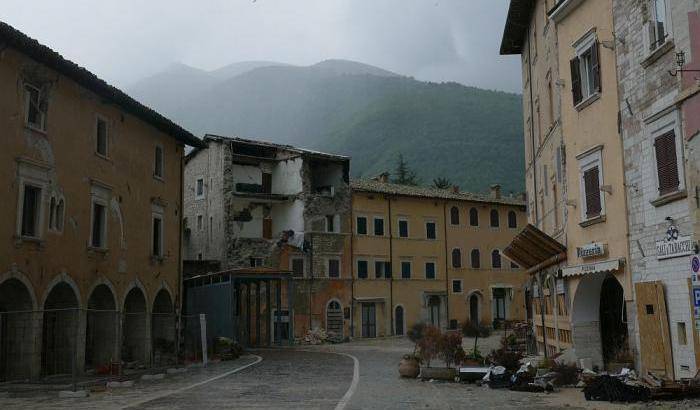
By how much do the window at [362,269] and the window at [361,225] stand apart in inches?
80.8

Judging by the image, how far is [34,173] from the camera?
20031 mm

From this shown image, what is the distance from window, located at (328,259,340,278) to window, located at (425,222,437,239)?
8115 millimetres

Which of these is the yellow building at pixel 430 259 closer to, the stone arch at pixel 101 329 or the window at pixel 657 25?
the stone arch at pixel 101 329

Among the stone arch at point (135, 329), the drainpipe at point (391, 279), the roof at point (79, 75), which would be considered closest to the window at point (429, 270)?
the drainpipe at point (391, 279)

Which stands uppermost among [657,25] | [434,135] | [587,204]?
[434,135]

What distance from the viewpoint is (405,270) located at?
Answer: 49.9 meters

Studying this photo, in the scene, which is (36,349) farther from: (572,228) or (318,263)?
(318,263)

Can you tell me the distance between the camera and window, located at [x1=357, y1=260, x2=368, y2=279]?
47.4m

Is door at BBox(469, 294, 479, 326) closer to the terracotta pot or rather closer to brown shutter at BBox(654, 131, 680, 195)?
the terracotta pot

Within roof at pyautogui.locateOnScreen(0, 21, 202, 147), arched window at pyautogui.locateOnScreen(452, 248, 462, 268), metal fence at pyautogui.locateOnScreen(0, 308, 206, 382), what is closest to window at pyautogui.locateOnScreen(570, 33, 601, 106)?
metal fence at pyautogui.locateOnScreen(0, 308, 206, 382)

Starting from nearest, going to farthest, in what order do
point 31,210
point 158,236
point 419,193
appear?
point 31,210 < point 158,236 < point 419,193

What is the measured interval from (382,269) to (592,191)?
31.8 m

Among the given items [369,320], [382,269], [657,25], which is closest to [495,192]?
[382,269]

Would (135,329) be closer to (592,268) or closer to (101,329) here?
→ (101,329)
